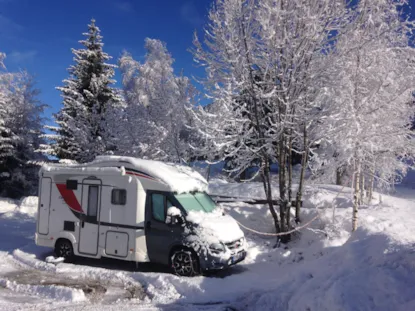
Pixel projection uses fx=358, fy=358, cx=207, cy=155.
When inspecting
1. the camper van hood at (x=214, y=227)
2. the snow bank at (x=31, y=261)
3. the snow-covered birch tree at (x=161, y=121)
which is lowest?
the snow bank at (x=31, y=261)

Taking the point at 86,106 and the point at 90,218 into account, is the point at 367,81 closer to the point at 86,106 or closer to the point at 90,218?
the point at 90,218

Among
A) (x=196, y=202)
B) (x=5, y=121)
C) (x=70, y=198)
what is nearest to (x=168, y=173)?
(x=196, y=202)

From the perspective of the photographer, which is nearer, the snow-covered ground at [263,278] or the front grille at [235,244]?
the snow-covered ground at [263,278]

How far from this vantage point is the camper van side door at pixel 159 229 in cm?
844

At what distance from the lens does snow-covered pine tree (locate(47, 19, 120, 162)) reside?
2314cm

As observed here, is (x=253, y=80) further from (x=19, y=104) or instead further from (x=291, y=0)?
(x=19, y=104)

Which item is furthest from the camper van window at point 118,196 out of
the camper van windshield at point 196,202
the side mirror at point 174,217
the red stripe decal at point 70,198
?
the camper van windshield at point 196,202

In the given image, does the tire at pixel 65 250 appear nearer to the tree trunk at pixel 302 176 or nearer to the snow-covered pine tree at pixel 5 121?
the tree trunk at pixel 302 176

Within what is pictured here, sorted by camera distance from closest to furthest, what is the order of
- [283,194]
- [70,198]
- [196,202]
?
[196,202] < [70,198] < [283,194]

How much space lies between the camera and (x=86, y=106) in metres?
25.1

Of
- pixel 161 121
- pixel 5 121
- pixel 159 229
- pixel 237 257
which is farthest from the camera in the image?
pixel 5 121

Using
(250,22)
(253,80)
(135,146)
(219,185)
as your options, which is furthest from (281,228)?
(135,146)

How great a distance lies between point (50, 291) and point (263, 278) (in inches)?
179

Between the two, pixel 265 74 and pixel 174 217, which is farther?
pixel 265 74
